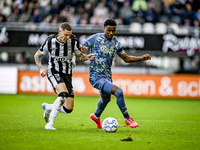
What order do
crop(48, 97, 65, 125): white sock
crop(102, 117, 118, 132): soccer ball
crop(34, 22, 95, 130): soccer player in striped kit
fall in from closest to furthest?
crop(102, 117, 118, 132): soccer ball → crop(48, 97, 65, 125): white sock → crop(34, 22, 95, 130): soccer player in striped kit

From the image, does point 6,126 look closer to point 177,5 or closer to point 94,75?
point 94,75

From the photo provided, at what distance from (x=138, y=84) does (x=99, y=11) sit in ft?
14.9

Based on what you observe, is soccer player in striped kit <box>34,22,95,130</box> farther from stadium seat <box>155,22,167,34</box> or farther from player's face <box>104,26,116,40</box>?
stadium seat <box>155,22,167,34</box>

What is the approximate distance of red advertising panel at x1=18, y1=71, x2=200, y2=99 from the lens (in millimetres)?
19000

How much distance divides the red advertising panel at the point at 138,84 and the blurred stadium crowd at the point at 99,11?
9.42 ft

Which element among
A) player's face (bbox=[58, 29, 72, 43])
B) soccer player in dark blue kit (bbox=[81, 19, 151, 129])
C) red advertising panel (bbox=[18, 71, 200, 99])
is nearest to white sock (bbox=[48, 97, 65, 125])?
soccer player in dark blue kit (bbox=[81, 19, 151, 129])

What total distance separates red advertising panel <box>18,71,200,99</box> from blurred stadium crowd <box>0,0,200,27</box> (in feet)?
9.42

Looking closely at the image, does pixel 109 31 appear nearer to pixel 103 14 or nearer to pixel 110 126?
pixel 110 126

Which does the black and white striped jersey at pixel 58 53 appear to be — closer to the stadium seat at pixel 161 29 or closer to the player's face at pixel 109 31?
the player's face at pixel 109 31

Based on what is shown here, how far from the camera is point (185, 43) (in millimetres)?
18859

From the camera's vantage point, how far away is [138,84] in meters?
19.2

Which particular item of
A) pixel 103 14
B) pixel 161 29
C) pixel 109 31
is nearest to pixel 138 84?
pixel 161 29

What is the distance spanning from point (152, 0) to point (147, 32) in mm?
3076

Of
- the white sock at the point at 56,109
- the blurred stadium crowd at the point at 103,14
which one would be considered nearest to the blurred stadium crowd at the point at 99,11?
the blurred stadium crowd at the point at 103,14
